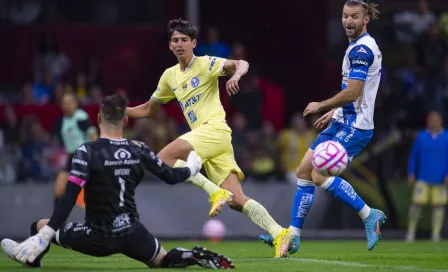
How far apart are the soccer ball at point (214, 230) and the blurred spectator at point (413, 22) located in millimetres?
5828

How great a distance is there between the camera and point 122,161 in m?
8.55

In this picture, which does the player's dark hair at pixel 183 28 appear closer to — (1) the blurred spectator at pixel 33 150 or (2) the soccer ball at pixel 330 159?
(2) the soccer ball at pixel 330 159

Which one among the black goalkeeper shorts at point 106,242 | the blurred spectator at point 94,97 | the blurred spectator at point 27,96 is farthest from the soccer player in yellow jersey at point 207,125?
the blurred spectator at point 27,96

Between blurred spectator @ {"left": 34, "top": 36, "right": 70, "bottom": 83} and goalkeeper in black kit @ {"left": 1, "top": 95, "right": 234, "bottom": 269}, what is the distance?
42.1 ft

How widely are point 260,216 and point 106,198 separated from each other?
2594 mm

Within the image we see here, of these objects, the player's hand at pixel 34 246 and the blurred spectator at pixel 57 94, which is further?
the blurred spectator at pixel 57 94

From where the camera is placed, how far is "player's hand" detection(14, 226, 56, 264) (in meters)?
8.55

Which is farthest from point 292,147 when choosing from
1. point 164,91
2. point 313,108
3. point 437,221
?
point 313,108

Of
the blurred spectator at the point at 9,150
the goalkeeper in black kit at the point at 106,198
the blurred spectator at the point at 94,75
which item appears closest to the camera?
the goalkeeper in black kit at the point at 106,198

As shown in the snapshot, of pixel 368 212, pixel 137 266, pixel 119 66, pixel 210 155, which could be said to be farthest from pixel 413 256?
pixel 119 66

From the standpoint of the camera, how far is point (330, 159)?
9.86 metres

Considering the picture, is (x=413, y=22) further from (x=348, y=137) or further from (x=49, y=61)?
(x=348, y=137)

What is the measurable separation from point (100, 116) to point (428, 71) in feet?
41.4

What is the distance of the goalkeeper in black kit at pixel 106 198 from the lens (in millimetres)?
8477
